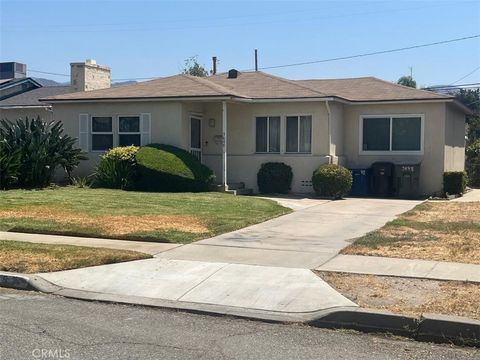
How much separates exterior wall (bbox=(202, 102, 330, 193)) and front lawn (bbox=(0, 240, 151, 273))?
1279 cm

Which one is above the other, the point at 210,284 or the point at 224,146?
the point at 224,146

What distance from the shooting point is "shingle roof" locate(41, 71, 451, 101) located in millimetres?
21562

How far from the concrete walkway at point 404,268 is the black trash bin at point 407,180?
12609 mm

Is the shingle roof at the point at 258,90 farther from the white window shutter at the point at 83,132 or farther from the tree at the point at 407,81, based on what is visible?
the tree at the point at 407,81

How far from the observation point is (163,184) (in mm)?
19703

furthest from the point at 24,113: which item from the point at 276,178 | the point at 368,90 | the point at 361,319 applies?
the point at 361,319

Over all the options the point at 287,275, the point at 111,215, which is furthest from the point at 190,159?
the point at 287,275

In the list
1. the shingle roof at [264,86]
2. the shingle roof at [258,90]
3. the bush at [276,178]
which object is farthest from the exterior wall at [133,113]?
the bush at [276,178]

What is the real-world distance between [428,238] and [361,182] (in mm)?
10997

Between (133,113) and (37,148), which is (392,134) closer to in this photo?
(133,113)

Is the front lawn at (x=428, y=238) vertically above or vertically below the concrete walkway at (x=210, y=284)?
above

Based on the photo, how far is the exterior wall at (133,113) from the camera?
70.2 ft

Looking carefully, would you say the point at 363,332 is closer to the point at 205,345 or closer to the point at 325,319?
the point at 325,319

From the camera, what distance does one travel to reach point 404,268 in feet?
28.4
